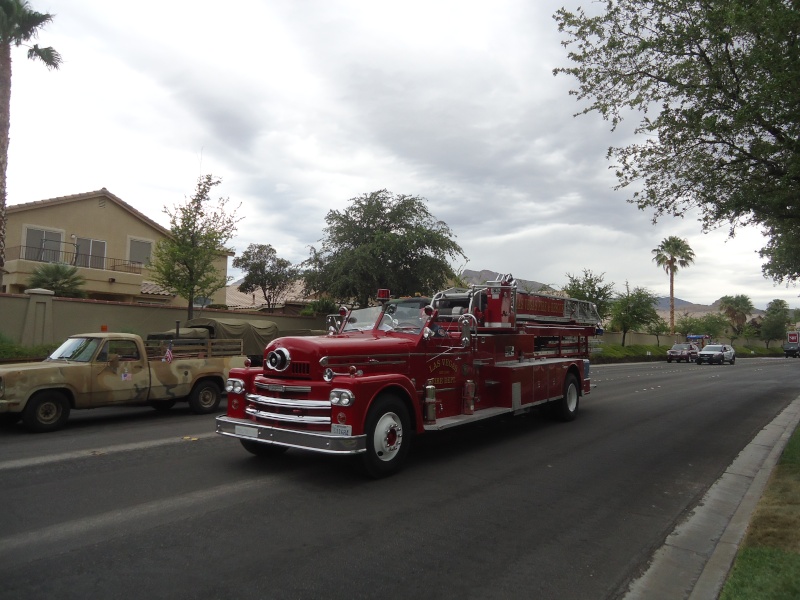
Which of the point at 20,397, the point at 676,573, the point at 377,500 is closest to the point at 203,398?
the point at 20,397

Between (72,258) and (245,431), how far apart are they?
2629 centimetres

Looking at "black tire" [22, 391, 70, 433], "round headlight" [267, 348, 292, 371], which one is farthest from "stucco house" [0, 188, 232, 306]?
"round headlight" [267, 348, 292, 371]

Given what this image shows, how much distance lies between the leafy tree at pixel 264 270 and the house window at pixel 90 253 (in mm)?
9472

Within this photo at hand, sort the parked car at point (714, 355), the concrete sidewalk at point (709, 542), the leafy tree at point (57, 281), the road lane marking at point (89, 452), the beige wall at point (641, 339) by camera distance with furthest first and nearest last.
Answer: the beige wall at point (641, 339)
the parked car at point (714, 355)
the leafy tree at point (57, 281)
the road lane marking at point (89, 452)
the concrete sidewalk at point (709, 542)

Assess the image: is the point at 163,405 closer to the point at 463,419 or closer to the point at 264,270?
the point at 463,419

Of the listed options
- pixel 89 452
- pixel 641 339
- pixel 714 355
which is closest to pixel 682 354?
pixel 714 355

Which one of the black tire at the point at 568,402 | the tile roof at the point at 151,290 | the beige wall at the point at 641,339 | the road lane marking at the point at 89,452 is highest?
the tile roof at the point at 151,290

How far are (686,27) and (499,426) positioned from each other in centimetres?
746

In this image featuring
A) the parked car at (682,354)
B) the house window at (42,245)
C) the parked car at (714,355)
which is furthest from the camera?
the parked car at (682,354)

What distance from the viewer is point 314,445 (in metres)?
6.28

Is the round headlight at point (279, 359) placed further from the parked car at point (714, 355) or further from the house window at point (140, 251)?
the parked car at point (714, 355)

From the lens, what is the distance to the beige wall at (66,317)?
18.1 m

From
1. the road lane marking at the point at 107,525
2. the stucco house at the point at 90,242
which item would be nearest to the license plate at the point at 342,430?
the road lane marking at the point at 107,525

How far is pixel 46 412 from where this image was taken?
31.0 ft
